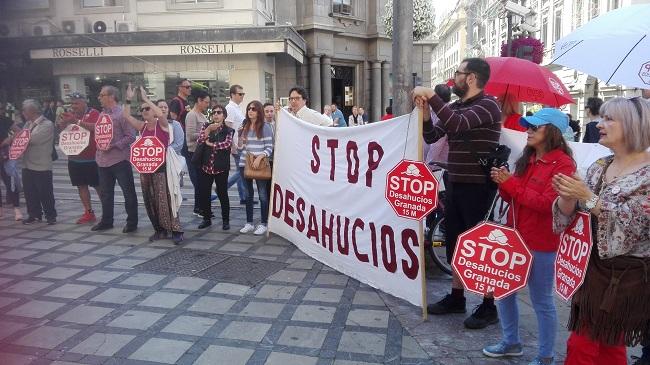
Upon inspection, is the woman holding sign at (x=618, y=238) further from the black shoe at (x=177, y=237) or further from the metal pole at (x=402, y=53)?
Result: the black shoe at (x=177, y=237)

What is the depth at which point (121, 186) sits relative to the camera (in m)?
6.79

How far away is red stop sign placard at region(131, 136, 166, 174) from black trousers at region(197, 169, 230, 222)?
87 cm

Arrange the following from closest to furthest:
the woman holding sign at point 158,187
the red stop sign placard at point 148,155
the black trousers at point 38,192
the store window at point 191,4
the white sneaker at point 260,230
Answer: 1. the red stop sign placard at point 148,155
2. the woman holding sign at point 158,187
3. the white sneaker at point 260,230
4. the black trousers at point 38,192
5. the store window at point 191,4

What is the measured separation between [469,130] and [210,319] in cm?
256

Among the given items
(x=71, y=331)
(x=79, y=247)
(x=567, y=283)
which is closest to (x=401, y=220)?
(x=567, y=283)

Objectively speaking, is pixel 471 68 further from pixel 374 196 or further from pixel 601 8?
pixel 601 8

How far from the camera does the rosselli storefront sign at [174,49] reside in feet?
51.0

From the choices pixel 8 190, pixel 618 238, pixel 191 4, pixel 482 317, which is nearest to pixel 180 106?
pixel 8 190

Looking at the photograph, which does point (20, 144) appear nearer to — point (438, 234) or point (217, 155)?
point (217, 155)

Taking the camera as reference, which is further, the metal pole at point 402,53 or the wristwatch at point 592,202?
the metal pole at point 402,53

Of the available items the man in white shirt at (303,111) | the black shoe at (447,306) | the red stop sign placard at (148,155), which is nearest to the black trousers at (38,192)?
the red stop sign placard at (148,155)

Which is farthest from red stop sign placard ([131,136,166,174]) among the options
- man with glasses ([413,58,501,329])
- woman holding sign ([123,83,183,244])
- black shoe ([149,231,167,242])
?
man with glasses ([413,58,501,329])

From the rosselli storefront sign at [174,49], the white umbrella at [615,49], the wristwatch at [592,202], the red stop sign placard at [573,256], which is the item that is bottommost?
the red stop sign placard at [573,256]

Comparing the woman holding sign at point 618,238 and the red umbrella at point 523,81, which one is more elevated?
the red umbrella at point 523,81
